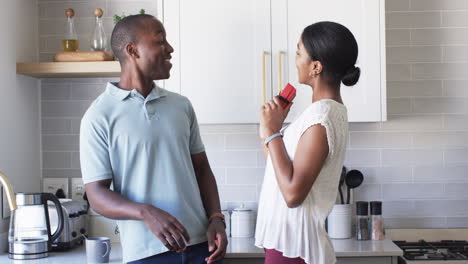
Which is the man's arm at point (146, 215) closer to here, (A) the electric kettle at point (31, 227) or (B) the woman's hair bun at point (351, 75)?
(B) the woman's hair bun at point (351, 75)

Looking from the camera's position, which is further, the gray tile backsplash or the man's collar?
the gray tile backsplash

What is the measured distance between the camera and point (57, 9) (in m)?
3.59

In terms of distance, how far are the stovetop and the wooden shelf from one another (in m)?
1.72

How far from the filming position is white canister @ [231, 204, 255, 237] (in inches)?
134

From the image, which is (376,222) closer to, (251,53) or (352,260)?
(352,260)

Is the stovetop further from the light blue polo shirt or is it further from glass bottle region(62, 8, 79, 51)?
glass bottle region(62, 8, 79, 51)

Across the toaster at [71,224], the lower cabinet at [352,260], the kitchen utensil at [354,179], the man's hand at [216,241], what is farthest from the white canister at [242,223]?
the man's hand at [216,241]

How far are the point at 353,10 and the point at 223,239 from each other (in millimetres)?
1542

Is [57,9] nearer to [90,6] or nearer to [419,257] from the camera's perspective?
[90,6]

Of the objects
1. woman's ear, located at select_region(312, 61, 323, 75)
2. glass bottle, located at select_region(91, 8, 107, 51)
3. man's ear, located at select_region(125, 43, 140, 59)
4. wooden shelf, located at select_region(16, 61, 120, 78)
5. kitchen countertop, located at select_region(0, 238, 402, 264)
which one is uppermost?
glass bottle, located at select_region(91, 8, 107, 51)

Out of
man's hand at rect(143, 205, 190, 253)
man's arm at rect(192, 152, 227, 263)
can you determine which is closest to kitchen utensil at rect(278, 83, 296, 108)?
man's arm at rect(192, 152, 227, 263)

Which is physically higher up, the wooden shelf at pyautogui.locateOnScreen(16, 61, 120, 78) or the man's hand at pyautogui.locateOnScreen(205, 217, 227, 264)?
the wooden shelf at pyautogui.locateOnScreen(16, 61, 120, 78)

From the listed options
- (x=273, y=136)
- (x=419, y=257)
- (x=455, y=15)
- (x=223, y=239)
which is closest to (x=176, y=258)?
(x=223, y=239)

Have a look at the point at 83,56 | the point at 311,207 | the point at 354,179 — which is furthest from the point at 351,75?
the point at 83,56
